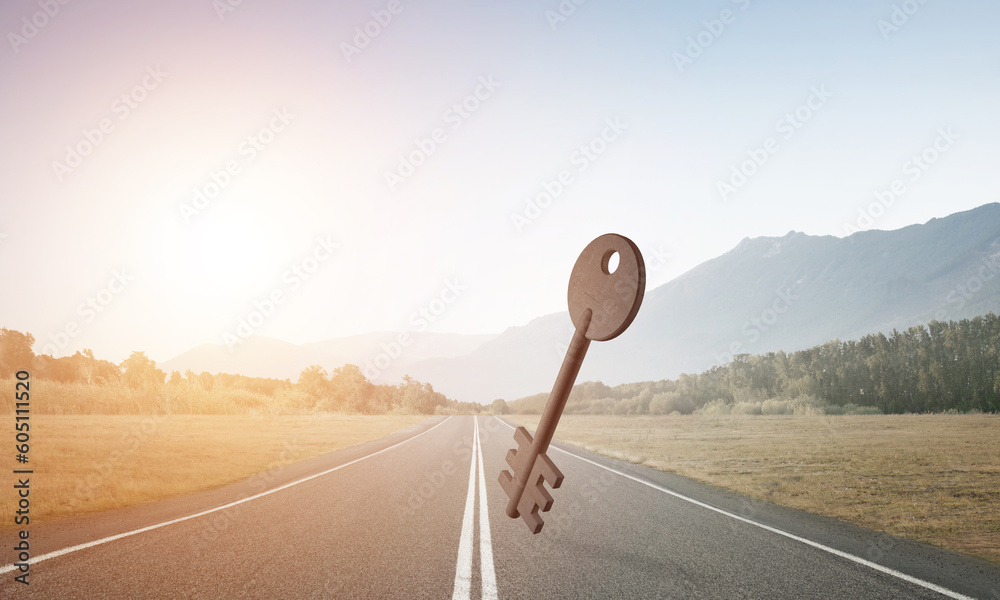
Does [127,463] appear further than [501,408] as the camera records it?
No

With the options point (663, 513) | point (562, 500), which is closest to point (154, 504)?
point (562, 500)

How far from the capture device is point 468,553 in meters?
5.66

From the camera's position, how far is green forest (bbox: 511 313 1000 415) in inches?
2436

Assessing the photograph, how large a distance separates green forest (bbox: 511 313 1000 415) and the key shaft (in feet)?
225

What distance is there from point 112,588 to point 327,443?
21.7 m

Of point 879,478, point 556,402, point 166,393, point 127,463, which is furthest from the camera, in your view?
point 166,393

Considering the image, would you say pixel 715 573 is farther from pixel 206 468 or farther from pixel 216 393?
pixel 216 393

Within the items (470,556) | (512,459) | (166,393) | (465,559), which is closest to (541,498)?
(512,459)

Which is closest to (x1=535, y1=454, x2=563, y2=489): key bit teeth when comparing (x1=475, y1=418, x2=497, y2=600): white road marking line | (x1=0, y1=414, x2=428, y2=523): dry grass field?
(x1=475, y1=418, x2=497, y2=600): white road marking line

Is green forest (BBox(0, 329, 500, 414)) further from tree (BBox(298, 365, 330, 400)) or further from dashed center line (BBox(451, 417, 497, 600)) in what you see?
dashed center line (BBox(451, 417, 497, 600))

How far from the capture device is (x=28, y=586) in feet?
14.5

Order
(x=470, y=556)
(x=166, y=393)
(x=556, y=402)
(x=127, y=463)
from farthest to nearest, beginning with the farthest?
(x=166, y=393) < (x=127, y=463) < (x=470, y=556) < (x=556, y=402)

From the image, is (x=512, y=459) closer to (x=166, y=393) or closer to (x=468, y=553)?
(x=468, y=553)

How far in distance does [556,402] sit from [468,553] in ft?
16.2
